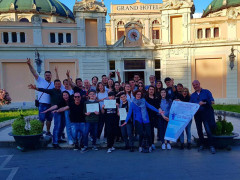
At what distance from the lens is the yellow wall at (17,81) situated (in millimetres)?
18234

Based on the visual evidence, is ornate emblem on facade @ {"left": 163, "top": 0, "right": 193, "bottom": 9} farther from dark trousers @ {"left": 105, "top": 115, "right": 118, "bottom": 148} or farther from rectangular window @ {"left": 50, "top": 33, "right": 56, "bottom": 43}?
dark trousers @ {"left": 105, "top": 115, "right": 118, "bottom": 148}

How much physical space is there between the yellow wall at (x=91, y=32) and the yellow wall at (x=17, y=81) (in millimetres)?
6247

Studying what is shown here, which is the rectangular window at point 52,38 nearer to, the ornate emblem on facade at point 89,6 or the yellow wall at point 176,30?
the ornate emblem on facade at point 89,6

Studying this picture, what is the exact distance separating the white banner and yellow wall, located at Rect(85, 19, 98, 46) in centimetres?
1377

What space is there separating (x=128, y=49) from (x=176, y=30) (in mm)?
4724

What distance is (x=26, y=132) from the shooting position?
6.54 meters

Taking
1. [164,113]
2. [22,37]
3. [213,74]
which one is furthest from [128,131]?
[22,37]

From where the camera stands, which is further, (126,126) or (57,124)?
(57,124)

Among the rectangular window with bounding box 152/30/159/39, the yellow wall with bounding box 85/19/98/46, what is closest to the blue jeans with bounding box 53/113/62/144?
the yellow wall with bounding box 85/19/98/46

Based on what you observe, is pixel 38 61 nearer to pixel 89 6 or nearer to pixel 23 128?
pixel 89 6

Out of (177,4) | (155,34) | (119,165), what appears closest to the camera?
(119,165)

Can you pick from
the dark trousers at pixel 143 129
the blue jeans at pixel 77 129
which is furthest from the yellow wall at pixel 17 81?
the dark trousers at pixel 143 129

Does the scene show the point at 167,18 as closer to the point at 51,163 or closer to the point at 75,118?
the point at 75,118

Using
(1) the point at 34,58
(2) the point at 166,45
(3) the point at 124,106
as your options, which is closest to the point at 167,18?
(2) the point at 166,45
